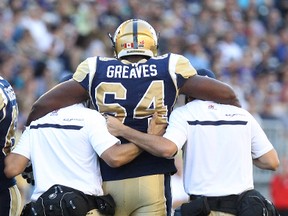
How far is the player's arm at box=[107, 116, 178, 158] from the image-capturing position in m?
7.39

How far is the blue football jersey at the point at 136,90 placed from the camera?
24.9ft

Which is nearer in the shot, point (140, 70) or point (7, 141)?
point (140, 70)

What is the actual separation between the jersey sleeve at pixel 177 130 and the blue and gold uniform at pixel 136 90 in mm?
141

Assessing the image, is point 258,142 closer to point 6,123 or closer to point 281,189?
point 6,123

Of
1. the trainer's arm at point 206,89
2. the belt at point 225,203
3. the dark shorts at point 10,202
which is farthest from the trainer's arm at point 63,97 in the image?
the belt at point 225,203

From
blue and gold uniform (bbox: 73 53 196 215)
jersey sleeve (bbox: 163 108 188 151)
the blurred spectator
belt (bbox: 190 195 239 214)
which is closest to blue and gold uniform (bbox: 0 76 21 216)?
blue and gold uniform (bbox: 73 53 196 215)

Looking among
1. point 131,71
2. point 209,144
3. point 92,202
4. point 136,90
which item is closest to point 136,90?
point 136,90

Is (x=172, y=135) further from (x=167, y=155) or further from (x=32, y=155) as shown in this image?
(x=32, y=155)

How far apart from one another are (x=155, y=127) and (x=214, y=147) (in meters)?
0.50

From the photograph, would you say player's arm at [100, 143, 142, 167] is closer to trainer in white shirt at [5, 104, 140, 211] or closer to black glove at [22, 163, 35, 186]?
trainer in white shirt at [5, 104, 140, 211]

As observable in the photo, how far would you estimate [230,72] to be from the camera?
18.6 metres

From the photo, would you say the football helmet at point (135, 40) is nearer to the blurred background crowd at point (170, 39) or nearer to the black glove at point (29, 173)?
the black glove at point (29, 173)

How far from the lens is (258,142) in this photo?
7.65 metres

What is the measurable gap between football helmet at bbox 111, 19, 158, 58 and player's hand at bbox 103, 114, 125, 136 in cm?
56
